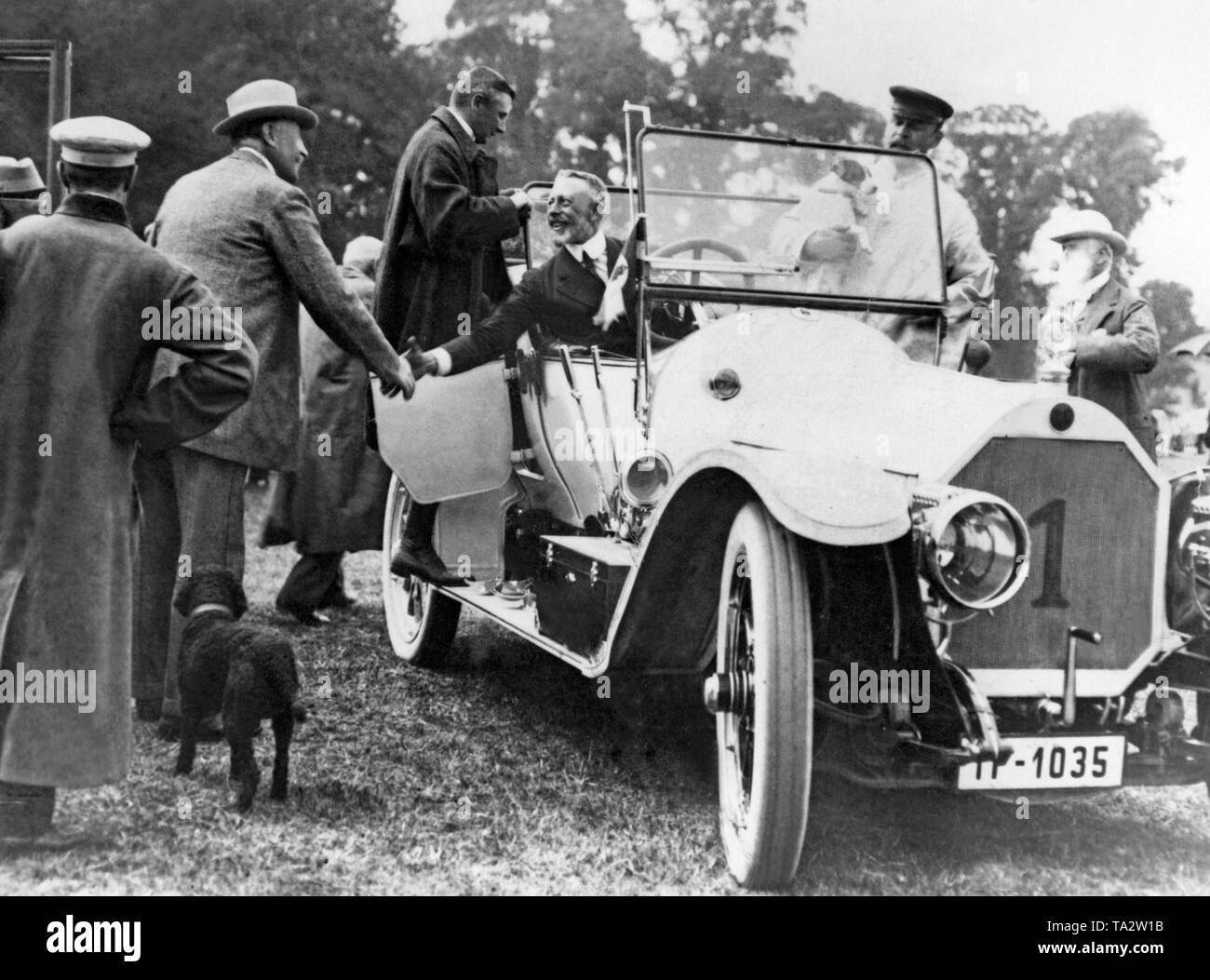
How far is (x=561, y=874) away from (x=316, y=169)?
7.93 ft

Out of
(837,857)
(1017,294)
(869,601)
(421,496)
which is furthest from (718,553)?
(1017,294)

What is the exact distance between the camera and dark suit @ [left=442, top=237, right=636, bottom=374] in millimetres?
4070

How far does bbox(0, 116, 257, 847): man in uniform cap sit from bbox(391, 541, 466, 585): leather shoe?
158cm

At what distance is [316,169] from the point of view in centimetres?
400

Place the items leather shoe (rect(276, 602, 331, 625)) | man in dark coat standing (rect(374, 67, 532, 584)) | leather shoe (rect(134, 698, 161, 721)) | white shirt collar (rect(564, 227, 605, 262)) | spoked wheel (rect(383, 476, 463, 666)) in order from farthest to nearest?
leather shoe (rect(276, 602, 331, 625)), spoked wheel (rect(383, 476, 463, 666)), man in dark coat standing (rect(374, 67, 532, 584)), white shirt collar (rect(564, 227, 605, 262)), leather shoe (rect(134, 698, 161, 721))

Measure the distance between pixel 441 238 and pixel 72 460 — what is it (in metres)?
1.78

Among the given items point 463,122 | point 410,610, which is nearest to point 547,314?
point 463,122

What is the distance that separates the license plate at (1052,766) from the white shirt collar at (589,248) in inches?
85.1

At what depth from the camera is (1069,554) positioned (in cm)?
279

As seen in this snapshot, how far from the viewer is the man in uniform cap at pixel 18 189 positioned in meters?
4.22

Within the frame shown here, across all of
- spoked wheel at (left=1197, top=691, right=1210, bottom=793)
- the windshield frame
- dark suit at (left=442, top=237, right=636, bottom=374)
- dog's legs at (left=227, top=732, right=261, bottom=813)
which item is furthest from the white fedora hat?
dog's legs at (left=227, top=732, right=261, bottom=813)

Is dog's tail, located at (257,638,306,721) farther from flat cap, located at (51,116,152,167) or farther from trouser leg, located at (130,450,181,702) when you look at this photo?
flat cap, located at (51,116,152,167)

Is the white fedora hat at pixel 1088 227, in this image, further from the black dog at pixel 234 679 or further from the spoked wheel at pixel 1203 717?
the black dog at pixel 234 679
